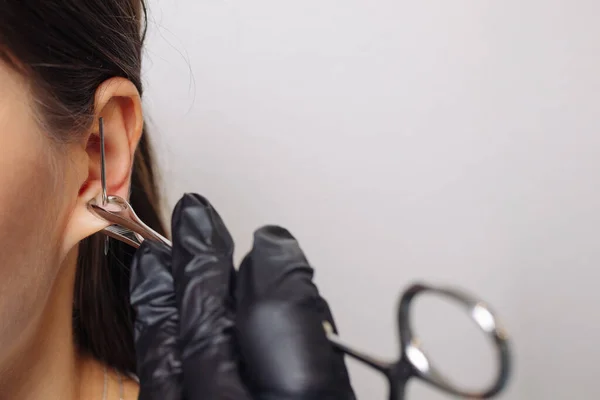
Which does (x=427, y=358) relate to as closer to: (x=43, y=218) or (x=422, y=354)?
(x=422, y=354)

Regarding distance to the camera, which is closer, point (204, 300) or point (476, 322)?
point (476, 322)

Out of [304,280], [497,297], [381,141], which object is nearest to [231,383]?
[304,280]

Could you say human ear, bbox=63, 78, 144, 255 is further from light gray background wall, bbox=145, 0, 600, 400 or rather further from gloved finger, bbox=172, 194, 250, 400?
light gray background wall, bbox=145, 0, 600, 400

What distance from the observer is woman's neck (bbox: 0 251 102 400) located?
1.97 ft

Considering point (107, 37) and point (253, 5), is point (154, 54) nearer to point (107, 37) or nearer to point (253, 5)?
point (253, 5)

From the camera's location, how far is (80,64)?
529 millimetres

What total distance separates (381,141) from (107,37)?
432 mm

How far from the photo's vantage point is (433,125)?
2.82ft

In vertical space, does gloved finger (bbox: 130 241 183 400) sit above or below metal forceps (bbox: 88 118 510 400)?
below

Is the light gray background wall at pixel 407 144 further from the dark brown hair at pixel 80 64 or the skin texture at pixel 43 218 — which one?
the skin texture at pixel 43 218

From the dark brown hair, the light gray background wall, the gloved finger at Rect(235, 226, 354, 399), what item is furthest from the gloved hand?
the light gray background wall

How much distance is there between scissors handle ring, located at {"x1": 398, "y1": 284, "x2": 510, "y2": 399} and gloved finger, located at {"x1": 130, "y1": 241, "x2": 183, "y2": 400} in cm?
Answer: 21

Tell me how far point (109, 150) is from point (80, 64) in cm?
9

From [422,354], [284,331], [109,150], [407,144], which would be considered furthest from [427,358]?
[407,144]
